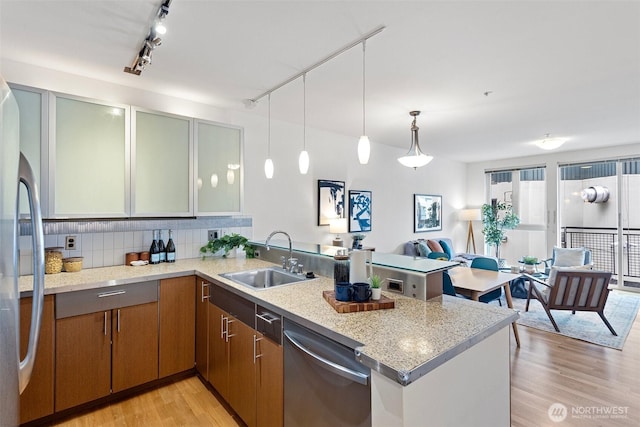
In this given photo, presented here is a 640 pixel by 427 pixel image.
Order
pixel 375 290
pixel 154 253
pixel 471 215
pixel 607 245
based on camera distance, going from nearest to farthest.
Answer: pixel 375 290 < pixel 154 253 < pixel 607 245 < pixel 471 215

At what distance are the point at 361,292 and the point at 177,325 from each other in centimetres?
169

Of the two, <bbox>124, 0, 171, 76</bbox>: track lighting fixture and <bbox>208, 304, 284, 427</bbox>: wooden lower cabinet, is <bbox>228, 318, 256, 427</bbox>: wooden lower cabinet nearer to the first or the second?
<bbox>208, 304, 284, 427</bbox>: wooden lower cabinet

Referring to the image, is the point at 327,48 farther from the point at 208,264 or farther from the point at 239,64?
the point at 208,264

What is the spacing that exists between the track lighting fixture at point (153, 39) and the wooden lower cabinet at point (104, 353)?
178cm

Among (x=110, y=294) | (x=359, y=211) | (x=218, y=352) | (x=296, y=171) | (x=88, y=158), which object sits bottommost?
(x=218, y=352)

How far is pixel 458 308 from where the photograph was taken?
166 cm

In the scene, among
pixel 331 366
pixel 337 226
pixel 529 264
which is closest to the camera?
pixel 331 366

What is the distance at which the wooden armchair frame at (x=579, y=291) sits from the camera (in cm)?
344

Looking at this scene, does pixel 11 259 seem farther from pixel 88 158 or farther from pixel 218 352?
pixel 88 158

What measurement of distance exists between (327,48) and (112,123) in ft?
5.83

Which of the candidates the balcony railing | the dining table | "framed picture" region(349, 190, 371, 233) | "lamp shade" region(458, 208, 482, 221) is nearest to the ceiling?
"framed picture" region(349, 190, 371, 233)

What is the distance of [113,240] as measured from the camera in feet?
9.03

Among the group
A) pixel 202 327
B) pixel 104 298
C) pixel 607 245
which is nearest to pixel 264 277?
pixel 202 327

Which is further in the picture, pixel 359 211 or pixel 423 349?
pixel 359 211
